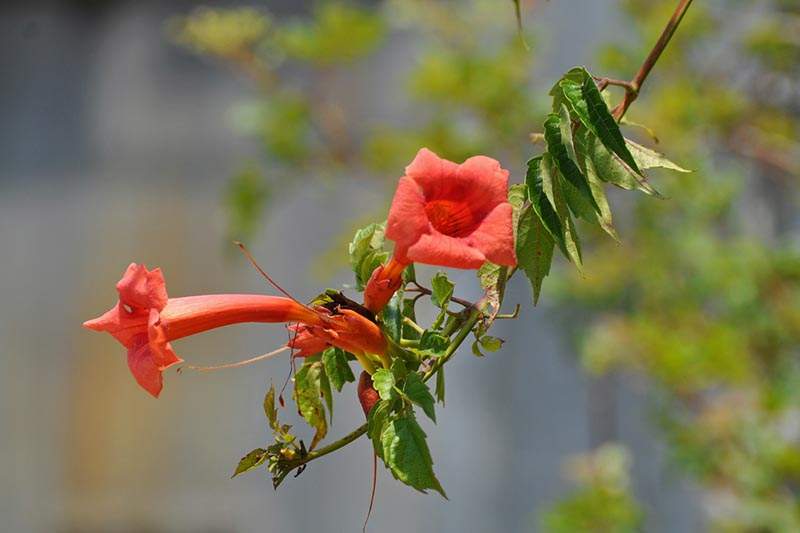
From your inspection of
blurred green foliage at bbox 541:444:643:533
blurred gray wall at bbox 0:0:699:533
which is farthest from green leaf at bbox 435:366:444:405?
blurred gray wall at bbox 0:0:699:533

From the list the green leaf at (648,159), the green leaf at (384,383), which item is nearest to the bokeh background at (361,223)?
the green leaf at (648,159)

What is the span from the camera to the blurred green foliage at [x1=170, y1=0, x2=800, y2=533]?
2.27m

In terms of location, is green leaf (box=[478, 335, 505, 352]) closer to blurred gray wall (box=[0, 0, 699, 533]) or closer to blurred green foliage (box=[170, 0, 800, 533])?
blurred green foliage (box=[170, 0, 800, 533])

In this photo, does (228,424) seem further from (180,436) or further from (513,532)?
(513,532)

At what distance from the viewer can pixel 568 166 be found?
22.7 inches

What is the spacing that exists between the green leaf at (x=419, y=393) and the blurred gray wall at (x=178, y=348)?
2.88 m

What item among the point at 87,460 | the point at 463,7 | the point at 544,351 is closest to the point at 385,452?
the point at 463,7

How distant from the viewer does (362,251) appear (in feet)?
2.10

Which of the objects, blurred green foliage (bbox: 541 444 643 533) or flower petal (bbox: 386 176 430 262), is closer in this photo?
flower petal (bbox: 386 176 430 262)

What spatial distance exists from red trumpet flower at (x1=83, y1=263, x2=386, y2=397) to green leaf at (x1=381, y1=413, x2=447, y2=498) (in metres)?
0.06

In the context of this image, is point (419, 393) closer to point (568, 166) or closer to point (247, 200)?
point (568, 166)

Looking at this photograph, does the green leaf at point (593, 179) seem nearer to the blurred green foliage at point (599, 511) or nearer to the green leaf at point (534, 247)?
the green leaf at point (534, 247)

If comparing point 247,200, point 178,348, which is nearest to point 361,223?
point 247,200

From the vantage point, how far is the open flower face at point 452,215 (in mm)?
535
